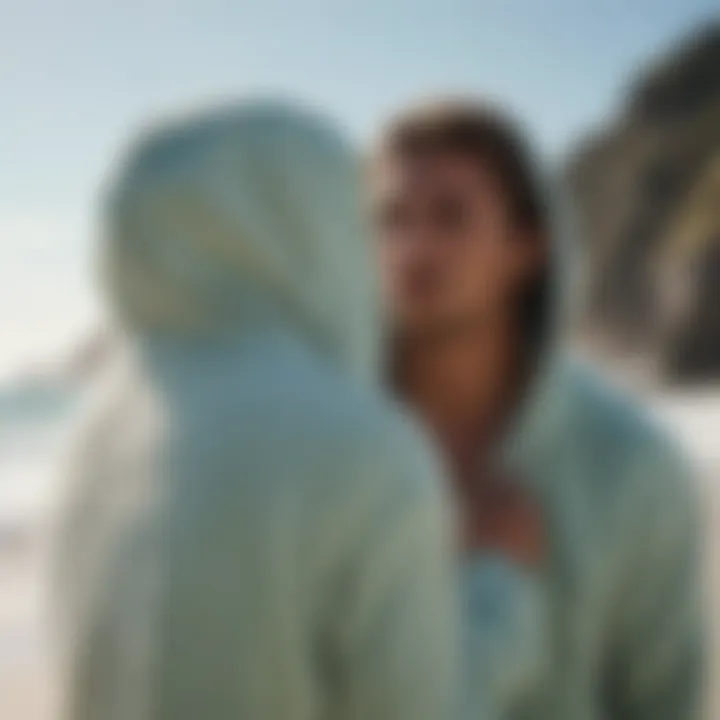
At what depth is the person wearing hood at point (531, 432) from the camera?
1.09 m

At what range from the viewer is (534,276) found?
1.17 m

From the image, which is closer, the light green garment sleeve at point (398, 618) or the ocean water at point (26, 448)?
the light green garment sleeve at point (398, 618)

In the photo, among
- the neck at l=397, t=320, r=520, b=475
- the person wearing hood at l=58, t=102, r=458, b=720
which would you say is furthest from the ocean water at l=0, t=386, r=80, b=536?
the person wearing hood at l=58, t=102, r=458, b=720

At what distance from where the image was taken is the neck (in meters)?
1.15

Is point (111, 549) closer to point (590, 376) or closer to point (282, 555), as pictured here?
point (282, 555)

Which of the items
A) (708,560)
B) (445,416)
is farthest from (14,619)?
(445,416)

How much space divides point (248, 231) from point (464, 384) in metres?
0.46

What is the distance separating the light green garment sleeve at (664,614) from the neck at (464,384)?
0.44 feet

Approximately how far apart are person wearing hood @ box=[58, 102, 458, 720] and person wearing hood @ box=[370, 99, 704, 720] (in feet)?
1.09

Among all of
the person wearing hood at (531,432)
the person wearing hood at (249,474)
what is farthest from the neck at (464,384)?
the person wearing hood at (249,474)

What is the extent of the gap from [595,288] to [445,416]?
586 inches

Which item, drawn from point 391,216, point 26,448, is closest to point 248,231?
point 391,216

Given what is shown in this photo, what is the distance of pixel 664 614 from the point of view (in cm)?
113

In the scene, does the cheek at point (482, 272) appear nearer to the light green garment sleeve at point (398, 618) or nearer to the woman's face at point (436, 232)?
the woman's face at point (436, 232)
